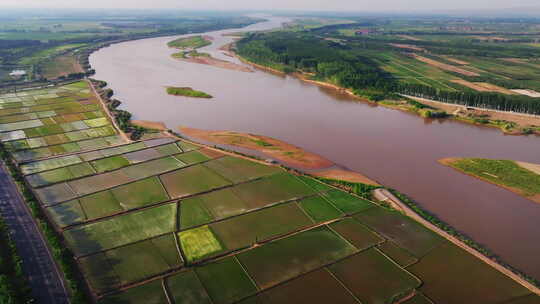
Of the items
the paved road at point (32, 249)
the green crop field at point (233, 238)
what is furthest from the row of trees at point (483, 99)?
the paved road at point (32, 249)

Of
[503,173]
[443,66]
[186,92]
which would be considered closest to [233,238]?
[503,173]

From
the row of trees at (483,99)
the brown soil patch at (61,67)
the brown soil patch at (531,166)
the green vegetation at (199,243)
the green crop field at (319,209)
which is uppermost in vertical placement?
the brown soil patch at (61,67)

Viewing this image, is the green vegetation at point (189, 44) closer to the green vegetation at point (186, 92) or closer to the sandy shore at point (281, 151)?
the green vegetation at point (186, 92)

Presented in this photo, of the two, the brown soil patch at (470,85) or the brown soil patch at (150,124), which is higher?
the brown soil patch at (470,85)

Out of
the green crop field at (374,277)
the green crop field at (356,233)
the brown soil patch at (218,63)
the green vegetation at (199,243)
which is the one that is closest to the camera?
the green crop field at (374,277)

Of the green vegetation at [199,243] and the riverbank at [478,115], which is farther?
the riverbank at [478,115]

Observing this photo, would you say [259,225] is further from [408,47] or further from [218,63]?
[408,47]

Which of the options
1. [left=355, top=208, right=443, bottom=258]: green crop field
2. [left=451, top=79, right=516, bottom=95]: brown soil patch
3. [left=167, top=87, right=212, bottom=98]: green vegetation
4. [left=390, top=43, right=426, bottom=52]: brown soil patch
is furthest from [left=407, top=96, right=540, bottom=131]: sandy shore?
[left=390, top=43, right=426, bottom=52]: brown soil patch

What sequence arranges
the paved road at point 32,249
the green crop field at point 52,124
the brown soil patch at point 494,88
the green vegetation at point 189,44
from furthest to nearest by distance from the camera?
1. the green vegetation at point 189,44
2. the brown soil patch at point 494,88
3. the green crop field at point 52,124
4. the paved road at point 32,249
